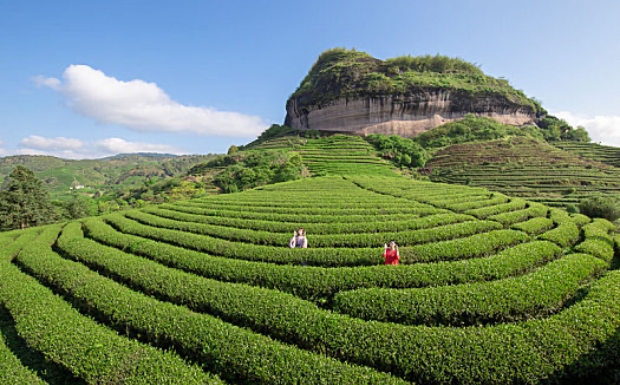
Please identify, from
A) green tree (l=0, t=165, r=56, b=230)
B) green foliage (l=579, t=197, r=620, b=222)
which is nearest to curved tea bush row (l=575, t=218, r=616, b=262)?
green foliage (l=579, t=197, r=620, b=222)

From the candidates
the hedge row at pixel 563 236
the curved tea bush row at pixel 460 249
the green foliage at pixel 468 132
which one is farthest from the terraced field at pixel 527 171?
the curved tea bush row at pixel 460 249

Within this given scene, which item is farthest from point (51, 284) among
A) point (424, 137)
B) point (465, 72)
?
point (465, 72)

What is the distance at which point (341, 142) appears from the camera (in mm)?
66688

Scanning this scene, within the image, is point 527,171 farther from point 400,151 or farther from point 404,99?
point 404,99

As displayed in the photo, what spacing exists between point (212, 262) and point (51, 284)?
6984 millimetres

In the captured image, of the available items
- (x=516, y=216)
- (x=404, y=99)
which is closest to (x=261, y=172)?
(x=516, y=216)

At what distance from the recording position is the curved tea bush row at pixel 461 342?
5.60m

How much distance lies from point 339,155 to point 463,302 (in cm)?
5213

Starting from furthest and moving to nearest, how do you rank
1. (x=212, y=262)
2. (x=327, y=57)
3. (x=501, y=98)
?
(x=327, y=57) → (x=501, y=98) → (x=212, y=262)

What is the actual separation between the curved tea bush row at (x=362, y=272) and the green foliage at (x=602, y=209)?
15.7 metres

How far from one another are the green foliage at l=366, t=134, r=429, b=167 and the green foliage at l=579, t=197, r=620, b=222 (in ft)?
113

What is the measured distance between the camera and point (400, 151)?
6059cm

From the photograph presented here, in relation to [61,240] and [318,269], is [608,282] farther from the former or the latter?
[61,240]

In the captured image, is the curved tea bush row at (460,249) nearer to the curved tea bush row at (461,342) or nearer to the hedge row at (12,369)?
the curved tea bush row at (461,342)
